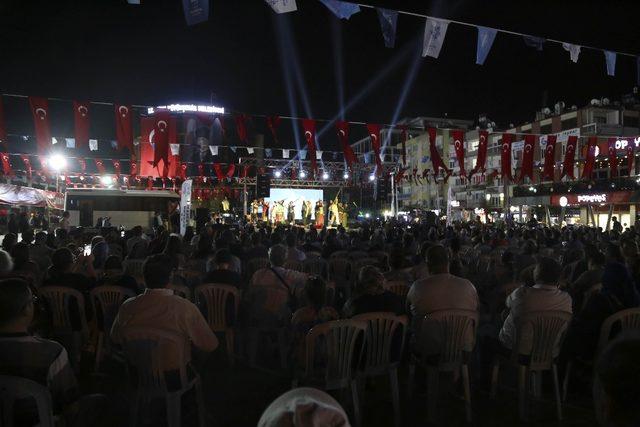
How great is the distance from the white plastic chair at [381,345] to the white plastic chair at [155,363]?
1.43 m

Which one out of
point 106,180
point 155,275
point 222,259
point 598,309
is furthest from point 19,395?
point 106,180

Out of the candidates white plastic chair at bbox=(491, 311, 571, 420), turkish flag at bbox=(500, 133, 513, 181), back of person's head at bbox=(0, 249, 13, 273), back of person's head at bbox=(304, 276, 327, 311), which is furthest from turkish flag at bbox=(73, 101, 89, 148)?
turkish flag at bbox=(500, 133, 513, 181)

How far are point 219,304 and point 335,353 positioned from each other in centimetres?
222

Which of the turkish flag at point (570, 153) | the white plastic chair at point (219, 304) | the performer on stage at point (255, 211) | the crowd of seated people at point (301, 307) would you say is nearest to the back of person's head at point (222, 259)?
the crowd of seated people at point (301, 307)

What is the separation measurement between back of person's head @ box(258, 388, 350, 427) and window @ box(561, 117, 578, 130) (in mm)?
44972

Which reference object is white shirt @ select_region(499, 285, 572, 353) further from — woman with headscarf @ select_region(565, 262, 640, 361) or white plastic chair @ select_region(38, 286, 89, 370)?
white plastic chair @ select_region(38, 286, 89, 370)

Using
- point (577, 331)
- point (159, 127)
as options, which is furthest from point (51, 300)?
point (159, 127)

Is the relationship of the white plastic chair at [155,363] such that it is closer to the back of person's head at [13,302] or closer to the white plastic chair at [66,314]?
the back of person's head at [13,302]

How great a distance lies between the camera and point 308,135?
14.2 metres

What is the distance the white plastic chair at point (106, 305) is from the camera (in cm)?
455

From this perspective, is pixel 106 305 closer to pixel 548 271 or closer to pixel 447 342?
pixel 447 342

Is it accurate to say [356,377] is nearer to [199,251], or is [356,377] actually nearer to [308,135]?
[199,251]

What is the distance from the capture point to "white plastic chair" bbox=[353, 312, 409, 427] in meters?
3.58

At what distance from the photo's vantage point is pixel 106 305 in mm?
4668
